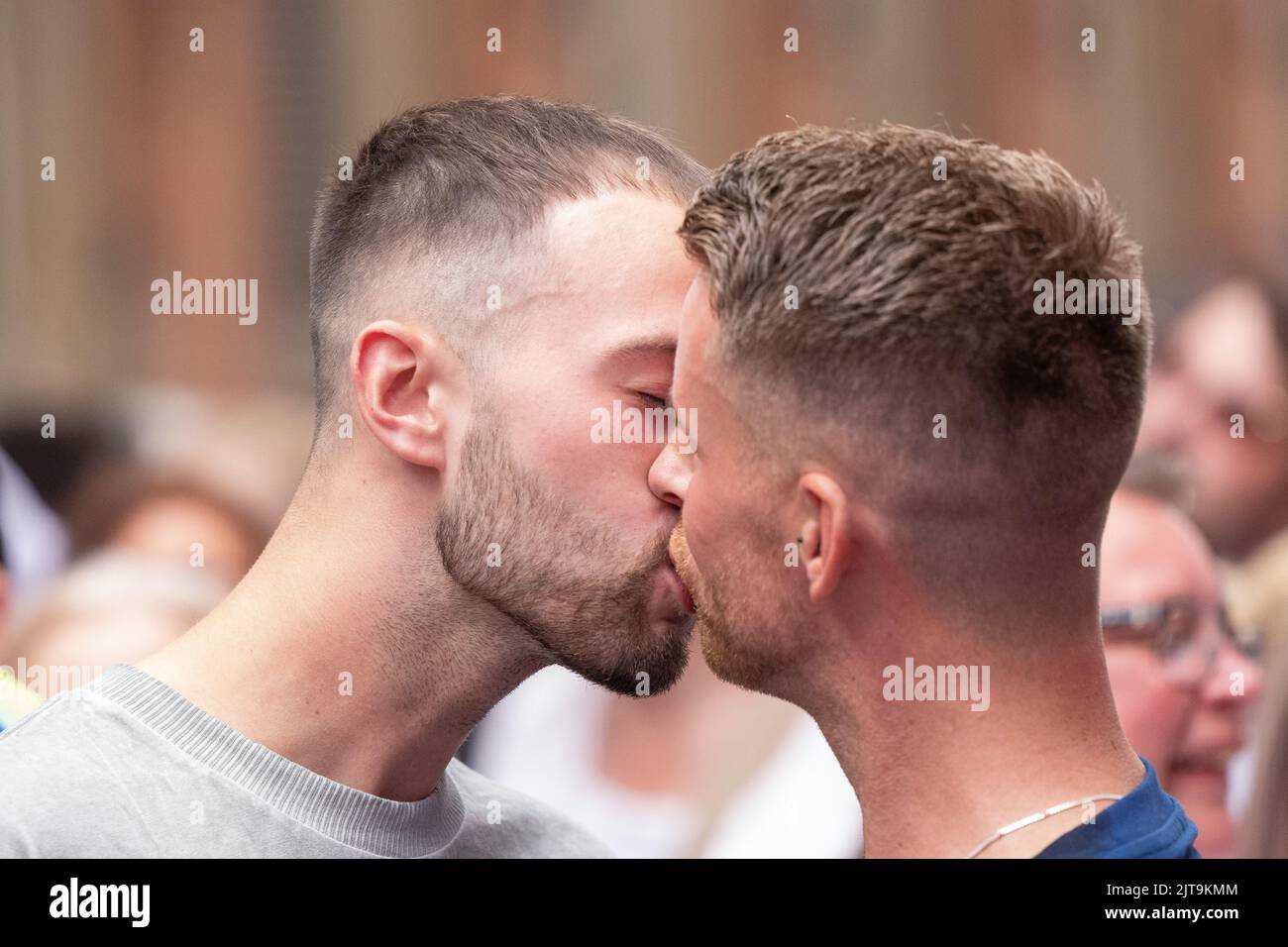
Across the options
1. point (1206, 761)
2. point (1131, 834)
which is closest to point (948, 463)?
point (1131, 834)

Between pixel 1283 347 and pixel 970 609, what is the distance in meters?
3.40

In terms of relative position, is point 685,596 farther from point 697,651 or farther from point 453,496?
point 697,651

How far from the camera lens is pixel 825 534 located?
5.35 feet

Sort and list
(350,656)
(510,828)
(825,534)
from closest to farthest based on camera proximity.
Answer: (825,534) < (350,656) < (510,828)

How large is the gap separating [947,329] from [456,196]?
3.15 ft

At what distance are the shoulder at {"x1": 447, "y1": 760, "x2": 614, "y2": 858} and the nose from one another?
0.63 m

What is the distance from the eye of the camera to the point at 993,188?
62.7 inches

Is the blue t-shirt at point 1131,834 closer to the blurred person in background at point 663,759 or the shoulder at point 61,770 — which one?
the shoulder at point 61,770

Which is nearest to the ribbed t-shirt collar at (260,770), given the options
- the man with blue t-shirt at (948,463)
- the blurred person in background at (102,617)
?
the man with blue t-shirt at (948,463)

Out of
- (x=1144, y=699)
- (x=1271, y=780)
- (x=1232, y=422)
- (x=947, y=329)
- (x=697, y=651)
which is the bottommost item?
(x=697, y=651)

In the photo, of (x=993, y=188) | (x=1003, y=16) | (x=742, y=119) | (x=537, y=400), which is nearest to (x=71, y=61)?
(x=742, y=119)

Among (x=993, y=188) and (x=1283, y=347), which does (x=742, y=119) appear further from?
(x=993, y=188)

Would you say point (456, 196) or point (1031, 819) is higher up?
point (456, 196)

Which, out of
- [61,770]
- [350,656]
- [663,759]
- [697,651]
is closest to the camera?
[61,770]
